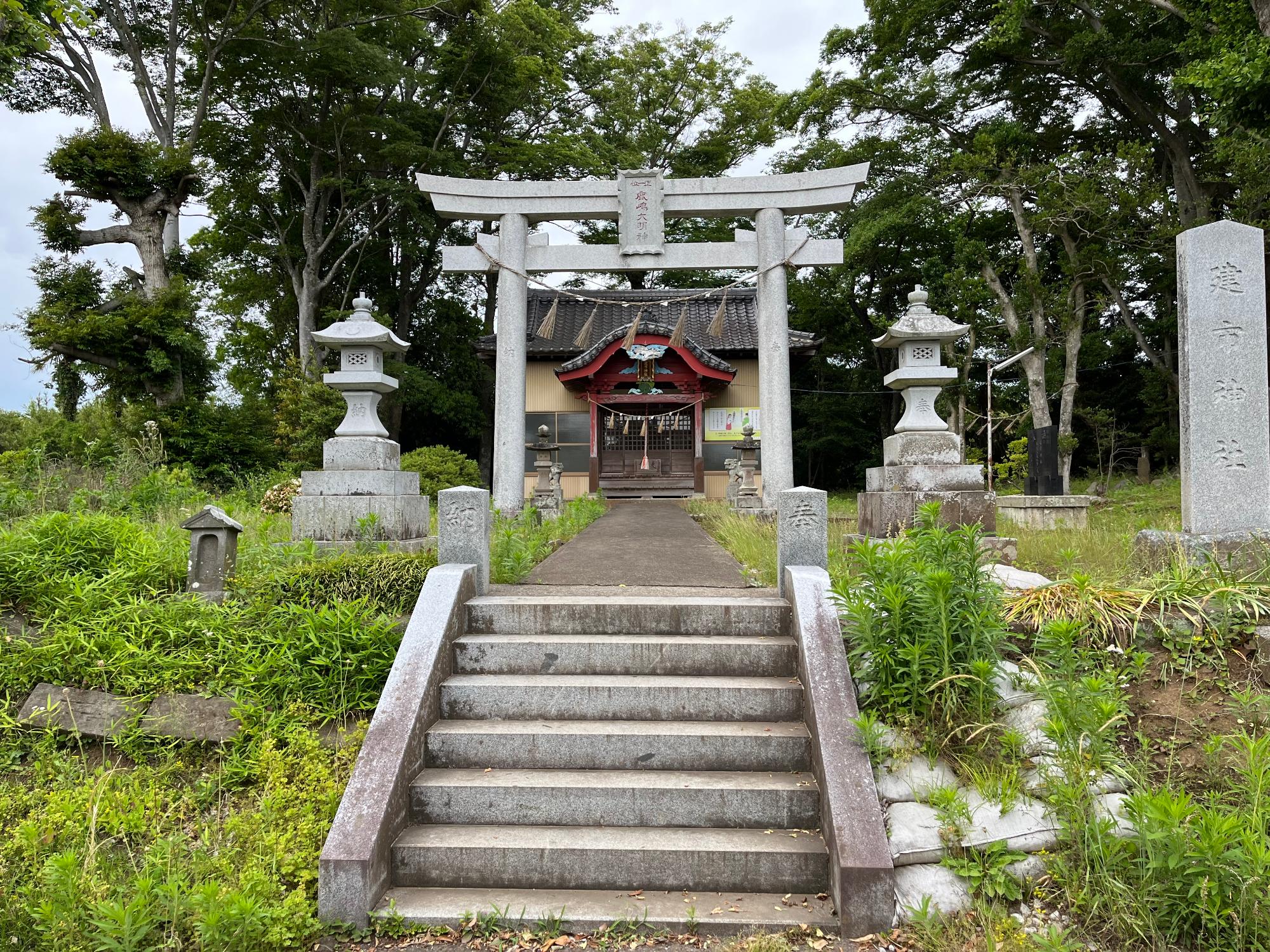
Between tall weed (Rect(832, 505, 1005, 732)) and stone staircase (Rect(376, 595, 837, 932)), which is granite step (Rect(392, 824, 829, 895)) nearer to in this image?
stone staircase (Rect(376, 595, 837, 932))

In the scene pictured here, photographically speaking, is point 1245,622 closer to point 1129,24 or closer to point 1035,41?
point 1129,24

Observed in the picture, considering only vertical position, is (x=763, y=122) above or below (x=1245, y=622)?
above

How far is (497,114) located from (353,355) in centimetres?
1699

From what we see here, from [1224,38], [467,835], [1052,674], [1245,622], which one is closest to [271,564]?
[467,835]

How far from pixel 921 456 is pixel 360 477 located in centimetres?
488

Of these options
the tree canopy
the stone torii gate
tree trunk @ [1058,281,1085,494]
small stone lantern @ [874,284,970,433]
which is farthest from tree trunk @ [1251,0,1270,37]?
small stone lantern @ [874,284,970,433]

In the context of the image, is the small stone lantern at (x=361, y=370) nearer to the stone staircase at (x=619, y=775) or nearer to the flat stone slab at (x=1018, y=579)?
the stone staircase at (x=619, y=775)

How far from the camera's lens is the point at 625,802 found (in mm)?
3162

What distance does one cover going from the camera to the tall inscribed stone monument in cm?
446

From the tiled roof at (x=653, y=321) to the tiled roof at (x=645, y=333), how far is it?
925 millimetres

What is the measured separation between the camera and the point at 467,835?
309 cm

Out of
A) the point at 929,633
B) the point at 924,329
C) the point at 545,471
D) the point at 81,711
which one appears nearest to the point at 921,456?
the point at 924,329

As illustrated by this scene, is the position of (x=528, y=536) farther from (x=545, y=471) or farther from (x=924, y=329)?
(x=545, y=471)

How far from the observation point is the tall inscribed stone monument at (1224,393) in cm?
446
